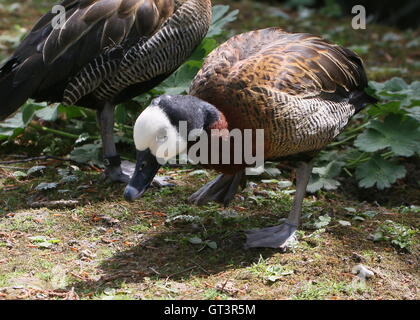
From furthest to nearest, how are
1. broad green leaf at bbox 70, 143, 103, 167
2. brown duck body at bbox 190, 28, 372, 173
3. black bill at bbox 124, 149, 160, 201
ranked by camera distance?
broad green leaf at bbox 70, 143, 103, 167, brown duck body at bbox 190, 28, 372, 173, black bill at bbox 124, 149, 160, 201

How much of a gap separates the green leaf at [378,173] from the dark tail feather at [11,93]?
278 cm

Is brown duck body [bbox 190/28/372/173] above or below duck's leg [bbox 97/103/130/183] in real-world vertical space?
above

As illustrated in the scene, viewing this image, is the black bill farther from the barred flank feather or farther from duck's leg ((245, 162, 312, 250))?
duck's leg ((245, 162, 312, 250))

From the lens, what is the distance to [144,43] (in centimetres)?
516

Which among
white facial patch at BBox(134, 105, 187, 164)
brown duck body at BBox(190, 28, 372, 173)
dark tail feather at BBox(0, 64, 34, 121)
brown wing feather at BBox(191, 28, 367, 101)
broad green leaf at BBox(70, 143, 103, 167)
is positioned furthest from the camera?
broad green leaf at BBox(70, 143, 103, 167)

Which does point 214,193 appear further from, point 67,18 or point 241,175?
point 67,18

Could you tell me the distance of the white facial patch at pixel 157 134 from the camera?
144 inches

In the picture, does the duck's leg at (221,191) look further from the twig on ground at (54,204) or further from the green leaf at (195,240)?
the twig on ground at (54,204)

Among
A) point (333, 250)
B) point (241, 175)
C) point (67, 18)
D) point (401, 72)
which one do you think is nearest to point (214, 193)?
→ point (241, 175)

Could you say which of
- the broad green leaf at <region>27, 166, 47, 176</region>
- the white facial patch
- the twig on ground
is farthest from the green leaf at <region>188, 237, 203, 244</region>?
the broad green leaf at <region>27, 166, 47, 176</region>

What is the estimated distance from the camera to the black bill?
3.79 meters

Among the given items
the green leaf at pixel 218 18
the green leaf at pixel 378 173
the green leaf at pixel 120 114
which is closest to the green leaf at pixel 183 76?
the green leaf at pixel 120 114

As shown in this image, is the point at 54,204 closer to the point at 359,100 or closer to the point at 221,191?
the point at 221,191

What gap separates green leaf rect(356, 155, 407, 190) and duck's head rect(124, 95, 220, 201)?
2.13 m
